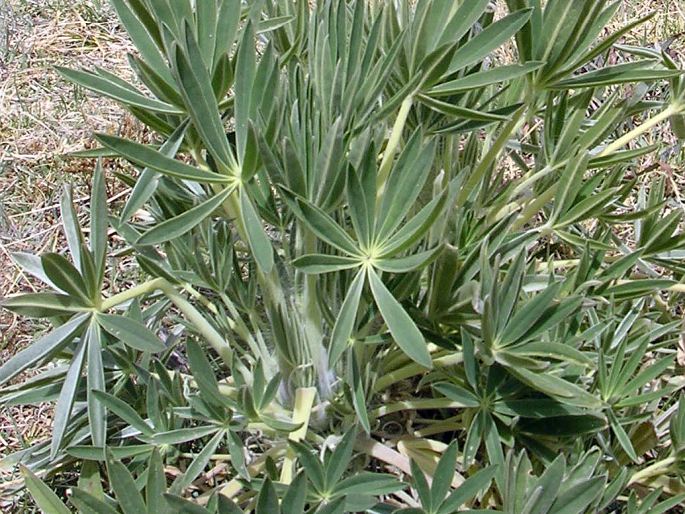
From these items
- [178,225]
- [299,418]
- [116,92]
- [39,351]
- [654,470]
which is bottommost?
[654,470]

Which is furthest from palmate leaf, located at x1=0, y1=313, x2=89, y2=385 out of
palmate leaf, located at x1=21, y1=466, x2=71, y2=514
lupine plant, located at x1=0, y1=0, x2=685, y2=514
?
palmate leaf, located at x1=21, y1=466, x2=71, y2=514

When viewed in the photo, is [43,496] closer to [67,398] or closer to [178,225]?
[67,398]

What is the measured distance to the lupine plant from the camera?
0.79 m

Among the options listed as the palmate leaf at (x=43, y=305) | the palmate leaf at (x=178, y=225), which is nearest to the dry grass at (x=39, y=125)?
the palmate leaf at (x=43, y=305)

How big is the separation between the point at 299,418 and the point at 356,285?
215 millimetres

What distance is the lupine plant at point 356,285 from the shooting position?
0.79 m

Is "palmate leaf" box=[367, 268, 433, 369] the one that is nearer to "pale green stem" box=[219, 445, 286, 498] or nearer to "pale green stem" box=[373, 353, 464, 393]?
"pale green stem" box=[373, 353, 464, 393]

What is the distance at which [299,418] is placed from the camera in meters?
0.92

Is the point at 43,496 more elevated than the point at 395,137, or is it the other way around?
the point at 395,137

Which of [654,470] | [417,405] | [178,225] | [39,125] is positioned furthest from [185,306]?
[39,125]

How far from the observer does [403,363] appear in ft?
3.49

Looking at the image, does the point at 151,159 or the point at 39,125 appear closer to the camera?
the point at 151,159

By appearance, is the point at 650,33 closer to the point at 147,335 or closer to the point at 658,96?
the point at 658,96

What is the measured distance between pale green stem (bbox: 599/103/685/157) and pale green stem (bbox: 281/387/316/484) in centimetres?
50
